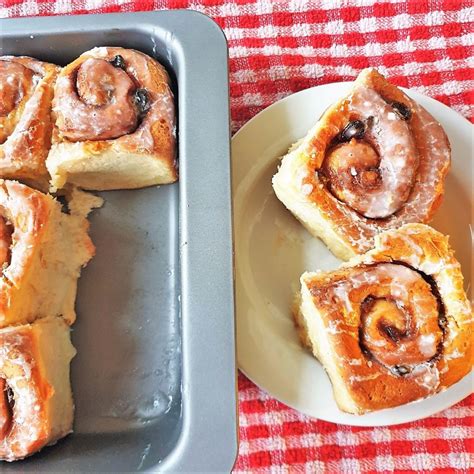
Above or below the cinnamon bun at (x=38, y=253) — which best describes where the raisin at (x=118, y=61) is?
above

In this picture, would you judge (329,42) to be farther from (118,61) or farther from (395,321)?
(395,321)

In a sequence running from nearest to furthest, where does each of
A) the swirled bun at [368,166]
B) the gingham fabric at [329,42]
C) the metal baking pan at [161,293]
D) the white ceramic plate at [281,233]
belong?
1. the metal baking pan at [161,293]
2. the swirled bun at [368,166]
3. the white ceramic plate at [281,233]
4. the gingham fabric at [329,42]

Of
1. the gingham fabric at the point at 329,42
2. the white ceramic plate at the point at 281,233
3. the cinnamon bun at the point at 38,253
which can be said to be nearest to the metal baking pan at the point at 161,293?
the cinnamon bun at the point at 38,253

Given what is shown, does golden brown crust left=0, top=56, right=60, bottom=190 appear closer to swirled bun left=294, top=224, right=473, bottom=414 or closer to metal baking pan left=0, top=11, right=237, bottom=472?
metal baking pan left=0, top=11, right=237, bottom=472

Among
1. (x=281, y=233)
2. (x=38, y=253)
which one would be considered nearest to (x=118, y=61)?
(x=38, y=253)

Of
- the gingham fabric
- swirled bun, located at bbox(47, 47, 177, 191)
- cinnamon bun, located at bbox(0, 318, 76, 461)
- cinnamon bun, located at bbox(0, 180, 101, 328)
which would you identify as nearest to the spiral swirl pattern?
swirled bun, located at bbox(47, 47, 177, 191)

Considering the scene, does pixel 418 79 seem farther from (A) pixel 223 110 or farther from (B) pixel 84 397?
(B) pixel 84 397

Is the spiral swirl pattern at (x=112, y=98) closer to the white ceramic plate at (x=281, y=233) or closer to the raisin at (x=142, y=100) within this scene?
the raisin at (x=142, y=100)
